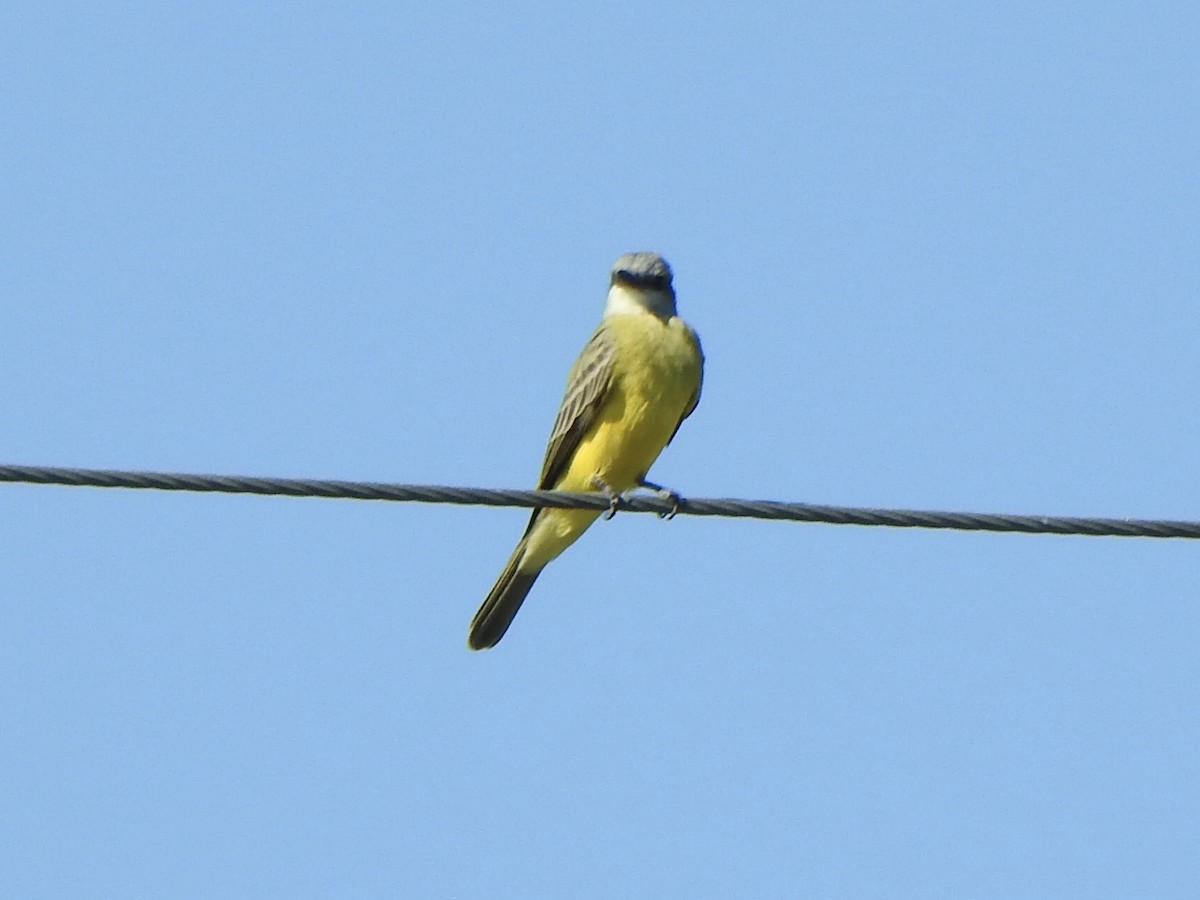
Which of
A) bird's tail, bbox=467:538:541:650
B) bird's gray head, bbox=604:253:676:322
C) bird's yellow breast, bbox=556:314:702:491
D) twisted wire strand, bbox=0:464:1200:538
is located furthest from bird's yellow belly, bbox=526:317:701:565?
twisted wire strand, bbox=0:464:1200:538

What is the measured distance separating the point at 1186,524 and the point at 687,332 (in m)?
4.13

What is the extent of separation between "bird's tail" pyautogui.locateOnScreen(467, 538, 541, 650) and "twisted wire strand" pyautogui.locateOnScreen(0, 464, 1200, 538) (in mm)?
3558

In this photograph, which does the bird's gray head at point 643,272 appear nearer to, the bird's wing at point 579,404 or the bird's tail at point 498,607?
the bird's wing at point 579,404

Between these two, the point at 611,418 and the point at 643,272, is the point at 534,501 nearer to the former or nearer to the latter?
the point at 611,418

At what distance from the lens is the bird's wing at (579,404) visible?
10.3 metres

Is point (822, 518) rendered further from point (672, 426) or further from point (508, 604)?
point (508, 604)

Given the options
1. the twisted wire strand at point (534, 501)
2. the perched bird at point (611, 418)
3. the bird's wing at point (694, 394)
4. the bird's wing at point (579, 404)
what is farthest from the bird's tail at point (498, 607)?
Answer: the twisted wire strand at point (534, 501)

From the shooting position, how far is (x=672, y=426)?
10.4 m

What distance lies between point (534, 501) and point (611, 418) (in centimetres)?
318

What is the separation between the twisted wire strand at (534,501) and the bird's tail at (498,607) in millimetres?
3558

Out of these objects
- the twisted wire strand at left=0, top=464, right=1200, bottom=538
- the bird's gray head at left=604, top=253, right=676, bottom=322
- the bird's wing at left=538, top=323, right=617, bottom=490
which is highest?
the bird's gray head at left=604, top=253, right=676, bottom=322

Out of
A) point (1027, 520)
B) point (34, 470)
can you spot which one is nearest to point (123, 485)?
point (34, 470)

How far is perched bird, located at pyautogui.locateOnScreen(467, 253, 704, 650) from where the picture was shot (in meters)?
10.2

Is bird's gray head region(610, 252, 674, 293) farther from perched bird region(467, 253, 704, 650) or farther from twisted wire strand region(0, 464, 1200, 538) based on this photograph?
twisted wire strand region(0, 464, 1200, 538)
